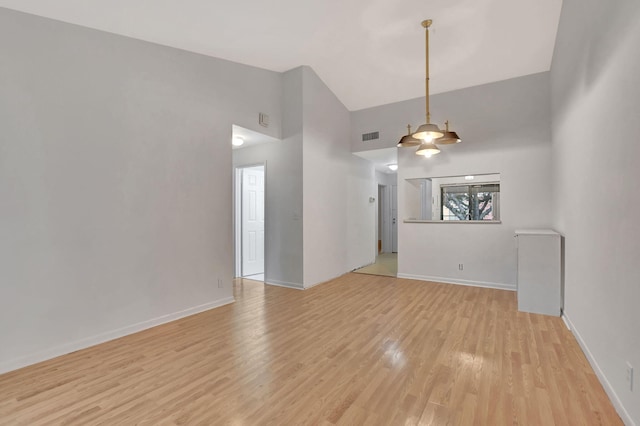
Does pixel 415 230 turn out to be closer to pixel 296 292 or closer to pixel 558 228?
pixel 558 228

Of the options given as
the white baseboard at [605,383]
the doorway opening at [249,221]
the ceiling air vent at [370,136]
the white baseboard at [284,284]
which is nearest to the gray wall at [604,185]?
the white baseboard at [605,383]

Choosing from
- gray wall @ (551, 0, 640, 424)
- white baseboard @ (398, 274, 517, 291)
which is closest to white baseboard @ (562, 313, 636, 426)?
gray wall @ (551, 0, 640, 424)

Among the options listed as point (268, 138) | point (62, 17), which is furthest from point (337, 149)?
point (62, 17)

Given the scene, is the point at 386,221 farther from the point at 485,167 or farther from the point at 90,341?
the point at 90,341

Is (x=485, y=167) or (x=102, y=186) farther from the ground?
(x=485, y=167)

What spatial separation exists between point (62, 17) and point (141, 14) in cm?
63

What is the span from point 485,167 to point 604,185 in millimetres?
2998

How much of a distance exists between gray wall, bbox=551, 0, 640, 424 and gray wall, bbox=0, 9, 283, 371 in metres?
3.89

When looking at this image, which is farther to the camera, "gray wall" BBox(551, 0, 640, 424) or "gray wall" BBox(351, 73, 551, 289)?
"gray wall" BBox(351, 73, 551, 289)

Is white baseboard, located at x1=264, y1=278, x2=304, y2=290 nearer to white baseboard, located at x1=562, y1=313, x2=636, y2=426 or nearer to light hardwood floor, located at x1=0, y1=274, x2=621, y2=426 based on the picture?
light hardwood floor, located at x1=0, y1=274, x2=621, y2=426

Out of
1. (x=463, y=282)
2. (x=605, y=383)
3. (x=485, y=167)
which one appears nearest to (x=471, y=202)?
(x=485, y=167)

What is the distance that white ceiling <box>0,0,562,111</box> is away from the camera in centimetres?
287

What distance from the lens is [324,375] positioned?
89.4 inches

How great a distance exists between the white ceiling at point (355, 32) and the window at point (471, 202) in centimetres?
A: 181
